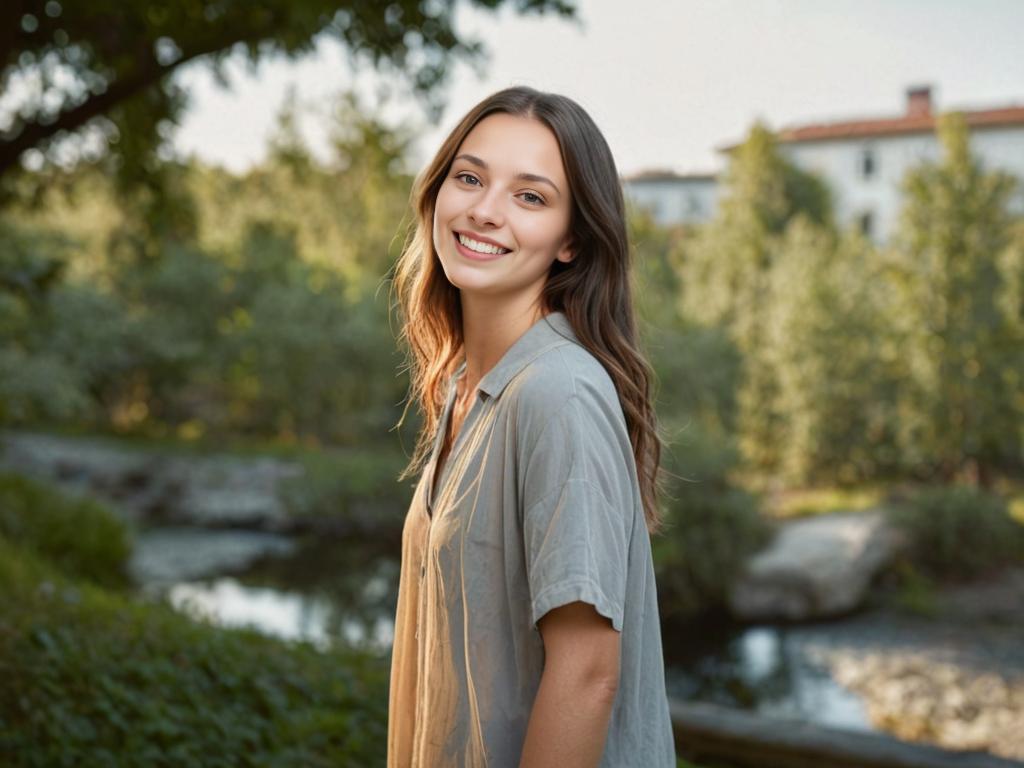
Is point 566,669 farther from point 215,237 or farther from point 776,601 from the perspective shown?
point 215,237

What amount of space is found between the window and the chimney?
59.2 inches

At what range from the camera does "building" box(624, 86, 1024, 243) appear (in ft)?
104

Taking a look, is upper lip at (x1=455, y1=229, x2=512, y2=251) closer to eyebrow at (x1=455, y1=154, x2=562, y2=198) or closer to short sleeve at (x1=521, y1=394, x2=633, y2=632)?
eyebrow at (x1=455, y1=154, x2=562, y2=198)

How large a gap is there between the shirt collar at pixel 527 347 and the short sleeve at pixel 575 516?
120 mm

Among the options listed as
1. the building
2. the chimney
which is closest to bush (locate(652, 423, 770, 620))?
the building

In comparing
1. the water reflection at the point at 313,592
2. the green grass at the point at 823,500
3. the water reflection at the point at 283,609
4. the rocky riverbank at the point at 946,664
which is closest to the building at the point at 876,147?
the green grass at the point at 823,500

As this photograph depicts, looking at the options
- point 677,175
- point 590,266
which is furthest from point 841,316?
point 677,175

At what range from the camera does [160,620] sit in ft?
15.7

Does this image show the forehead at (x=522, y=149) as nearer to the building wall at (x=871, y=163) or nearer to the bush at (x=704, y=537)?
the bush at (x=704, y=537)

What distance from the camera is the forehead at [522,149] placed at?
59.3 inches

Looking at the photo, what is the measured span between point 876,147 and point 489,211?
113ft

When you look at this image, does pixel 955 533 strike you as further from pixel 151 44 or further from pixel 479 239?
pixel 479 239

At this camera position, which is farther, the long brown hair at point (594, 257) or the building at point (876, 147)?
the building at point (876, 147)

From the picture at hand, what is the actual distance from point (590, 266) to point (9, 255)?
1093 cm
